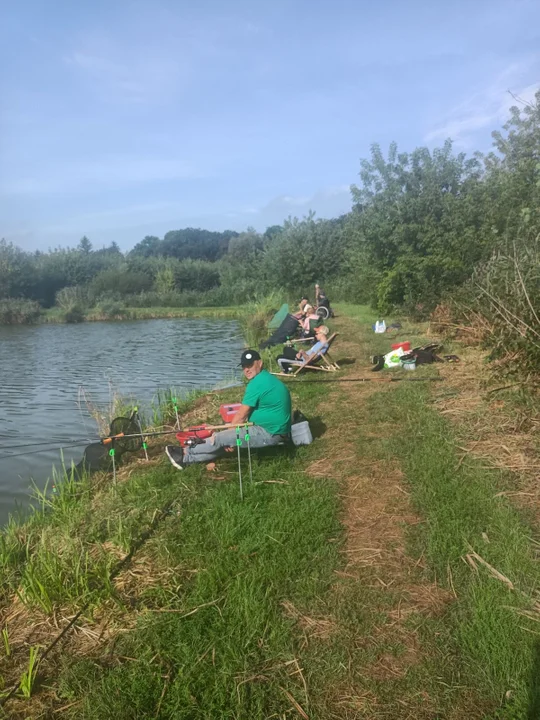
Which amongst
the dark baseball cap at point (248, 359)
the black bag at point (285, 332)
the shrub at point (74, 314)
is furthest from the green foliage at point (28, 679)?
the shrub at point (74, 314)

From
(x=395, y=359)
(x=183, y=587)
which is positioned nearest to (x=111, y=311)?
(x=395, y=359)

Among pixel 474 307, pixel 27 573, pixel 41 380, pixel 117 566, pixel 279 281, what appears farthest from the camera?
pixel 279 281

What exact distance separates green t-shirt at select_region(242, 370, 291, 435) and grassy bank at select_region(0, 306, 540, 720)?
0.44 metres

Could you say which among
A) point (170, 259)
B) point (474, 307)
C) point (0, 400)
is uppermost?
point (170, 259)

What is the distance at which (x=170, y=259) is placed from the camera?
5450 cm

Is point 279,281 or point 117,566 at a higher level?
point 279,281

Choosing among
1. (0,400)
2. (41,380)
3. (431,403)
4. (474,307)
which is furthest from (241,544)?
(41,380)

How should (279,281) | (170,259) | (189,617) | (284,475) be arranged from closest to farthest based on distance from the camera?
(189,617) → (284,475) → (279,281) → (170,259)

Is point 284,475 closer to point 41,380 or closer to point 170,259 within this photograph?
point 41,380

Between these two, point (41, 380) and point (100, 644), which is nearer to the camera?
point (100, 644)

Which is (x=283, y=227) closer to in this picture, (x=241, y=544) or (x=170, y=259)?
(x=170, y=259)

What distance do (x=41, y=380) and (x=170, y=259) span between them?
1615 inches

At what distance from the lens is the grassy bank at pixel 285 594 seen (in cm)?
265

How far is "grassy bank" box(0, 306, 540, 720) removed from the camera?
2.65m
